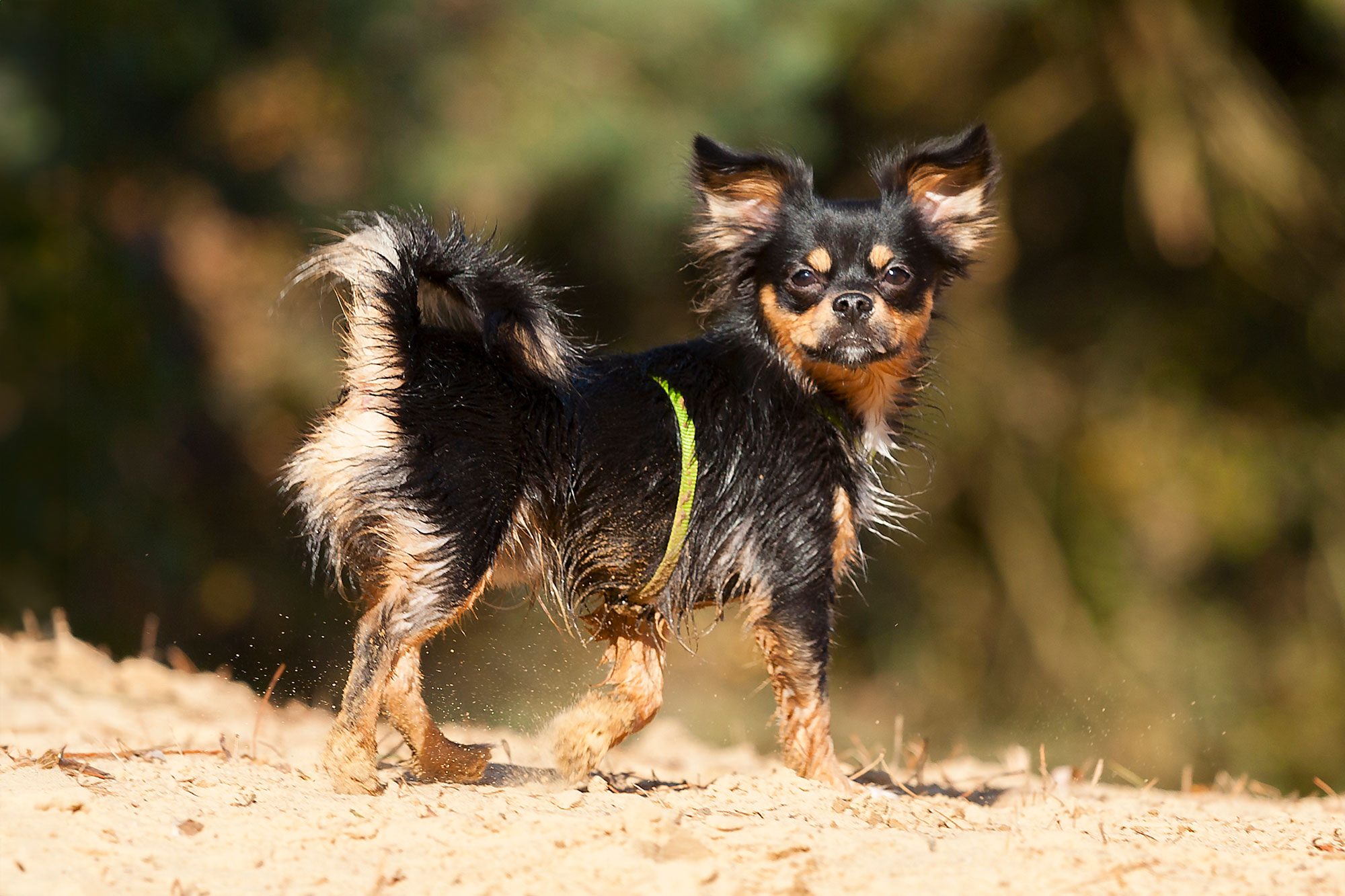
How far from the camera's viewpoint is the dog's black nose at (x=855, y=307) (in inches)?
204

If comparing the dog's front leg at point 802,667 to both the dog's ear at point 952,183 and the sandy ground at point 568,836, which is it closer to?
the sandy ground at point 568,836

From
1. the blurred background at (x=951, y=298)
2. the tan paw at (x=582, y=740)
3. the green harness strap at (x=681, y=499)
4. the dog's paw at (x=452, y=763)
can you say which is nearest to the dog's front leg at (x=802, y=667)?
the green harness strap at (x=681, y=499)

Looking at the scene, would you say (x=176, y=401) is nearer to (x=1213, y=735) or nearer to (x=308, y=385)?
(x=308, y=385)

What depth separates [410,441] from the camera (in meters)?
4.76

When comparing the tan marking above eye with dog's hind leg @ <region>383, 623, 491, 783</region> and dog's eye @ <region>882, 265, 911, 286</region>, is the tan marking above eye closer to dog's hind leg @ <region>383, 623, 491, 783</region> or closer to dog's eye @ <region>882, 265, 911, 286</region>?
dog's eye @ <region>882, 265, 911, 286</region>

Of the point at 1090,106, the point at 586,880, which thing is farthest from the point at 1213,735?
the point at 586,880

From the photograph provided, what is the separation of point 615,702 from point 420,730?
2.42ft

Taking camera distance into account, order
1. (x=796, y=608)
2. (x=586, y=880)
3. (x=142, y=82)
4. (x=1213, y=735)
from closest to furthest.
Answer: (x=586, y=880)
(x=796, y=608)
(x=142, y=82)
(x=1213, y=735)

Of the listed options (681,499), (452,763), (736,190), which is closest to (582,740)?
(452,763)

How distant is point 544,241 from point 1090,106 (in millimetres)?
5291

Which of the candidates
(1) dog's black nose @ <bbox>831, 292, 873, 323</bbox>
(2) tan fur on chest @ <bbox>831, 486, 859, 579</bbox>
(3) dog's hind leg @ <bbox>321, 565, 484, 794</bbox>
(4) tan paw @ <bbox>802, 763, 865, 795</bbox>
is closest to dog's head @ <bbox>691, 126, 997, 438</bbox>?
(1) dog's black nose @ <bbox>831, 292, 873, 323</bbox>

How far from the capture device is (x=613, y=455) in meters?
5.00

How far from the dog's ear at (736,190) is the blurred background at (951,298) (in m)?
5.82

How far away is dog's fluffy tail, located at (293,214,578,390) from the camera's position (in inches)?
191
